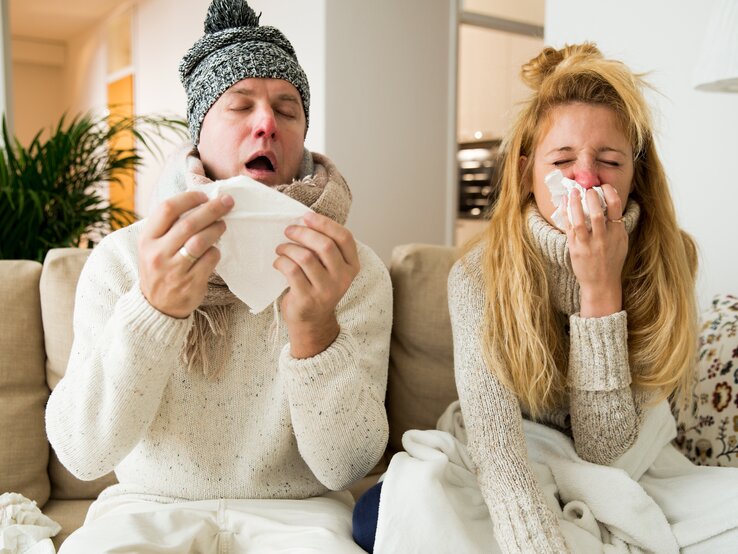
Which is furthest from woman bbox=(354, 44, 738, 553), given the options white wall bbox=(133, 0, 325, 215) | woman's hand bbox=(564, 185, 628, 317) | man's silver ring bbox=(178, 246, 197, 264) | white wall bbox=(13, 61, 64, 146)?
white wall bbox=(13, 61, 64, 146)

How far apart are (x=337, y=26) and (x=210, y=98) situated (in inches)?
87.6

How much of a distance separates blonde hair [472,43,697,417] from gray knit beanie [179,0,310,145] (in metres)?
0.45

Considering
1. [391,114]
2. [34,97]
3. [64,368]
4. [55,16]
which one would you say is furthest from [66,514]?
[34,97]

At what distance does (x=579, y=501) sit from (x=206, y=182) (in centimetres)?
80

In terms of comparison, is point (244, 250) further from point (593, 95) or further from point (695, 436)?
point (695, 436)

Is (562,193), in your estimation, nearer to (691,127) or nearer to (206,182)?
(206,182)

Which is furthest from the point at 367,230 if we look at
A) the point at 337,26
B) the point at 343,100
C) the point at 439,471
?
the point at 439,471

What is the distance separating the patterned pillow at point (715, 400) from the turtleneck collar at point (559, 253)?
1.53 ft

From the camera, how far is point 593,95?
1.22 metres

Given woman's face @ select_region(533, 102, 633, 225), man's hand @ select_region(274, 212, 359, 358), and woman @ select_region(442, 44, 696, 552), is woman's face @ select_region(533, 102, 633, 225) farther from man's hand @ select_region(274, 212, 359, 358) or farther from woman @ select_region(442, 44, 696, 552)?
man's hand @ select_region(274, 212, 359, 358)

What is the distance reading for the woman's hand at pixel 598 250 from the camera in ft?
3.70

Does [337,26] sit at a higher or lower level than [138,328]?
higher

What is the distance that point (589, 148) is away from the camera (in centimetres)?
119

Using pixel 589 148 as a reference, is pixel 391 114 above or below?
above
